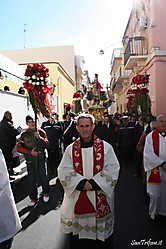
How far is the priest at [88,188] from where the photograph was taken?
339 centimetres

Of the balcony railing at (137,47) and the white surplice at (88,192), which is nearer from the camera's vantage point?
the white surplice at (88,192)

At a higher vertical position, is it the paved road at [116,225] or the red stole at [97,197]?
the red stole at [97,197]

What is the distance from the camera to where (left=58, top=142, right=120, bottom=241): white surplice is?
3.39m

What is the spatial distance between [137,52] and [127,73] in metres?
9.60

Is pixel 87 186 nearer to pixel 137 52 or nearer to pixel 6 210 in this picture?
pixel 6 210

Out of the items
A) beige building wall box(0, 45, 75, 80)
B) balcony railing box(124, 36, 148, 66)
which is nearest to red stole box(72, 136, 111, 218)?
balcony railing box(124, 36, 148, 66)

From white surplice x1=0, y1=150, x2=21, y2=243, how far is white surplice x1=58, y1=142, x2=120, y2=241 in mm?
601

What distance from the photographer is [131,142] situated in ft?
34.2

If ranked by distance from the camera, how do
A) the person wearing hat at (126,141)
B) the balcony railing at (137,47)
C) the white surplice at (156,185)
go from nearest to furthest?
the white surplice at (156,185)
the person wearing hat at (126,141)
the balcony railing at (137,47)

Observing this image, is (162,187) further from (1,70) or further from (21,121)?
(1,70)

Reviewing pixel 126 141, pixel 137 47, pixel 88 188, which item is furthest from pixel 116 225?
pixel 137 47

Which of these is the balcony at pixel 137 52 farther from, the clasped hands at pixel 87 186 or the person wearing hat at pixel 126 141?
the clasped hands at pixel 87 186

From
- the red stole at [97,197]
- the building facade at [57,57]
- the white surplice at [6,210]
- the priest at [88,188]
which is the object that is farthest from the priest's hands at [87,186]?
the building facade at [57,57]

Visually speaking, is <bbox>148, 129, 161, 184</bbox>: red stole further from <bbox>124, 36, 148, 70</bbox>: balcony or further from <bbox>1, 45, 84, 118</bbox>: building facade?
<bbox>1, 45, 84, 118</bbox>: building facade
